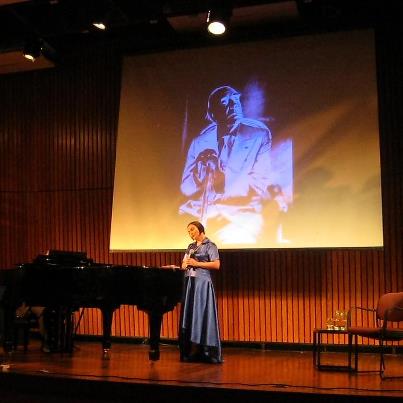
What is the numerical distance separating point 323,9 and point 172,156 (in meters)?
2.47

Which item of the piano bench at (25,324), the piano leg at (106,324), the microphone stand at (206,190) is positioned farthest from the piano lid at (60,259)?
the microphone stand at (206,190)

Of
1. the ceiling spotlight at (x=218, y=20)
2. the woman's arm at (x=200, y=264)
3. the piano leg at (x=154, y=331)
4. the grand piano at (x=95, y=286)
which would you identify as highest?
the ceiling spotlight at (x=218, y=20)

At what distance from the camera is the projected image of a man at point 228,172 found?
705cm

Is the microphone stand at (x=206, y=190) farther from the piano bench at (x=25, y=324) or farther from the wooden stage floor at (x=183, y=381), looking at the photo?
the piano bench at (x=25, y=324)

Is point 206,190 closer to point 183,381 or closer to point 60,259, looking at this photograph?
point 60,259

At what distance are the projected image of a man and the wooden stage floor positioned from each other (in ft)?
5.40

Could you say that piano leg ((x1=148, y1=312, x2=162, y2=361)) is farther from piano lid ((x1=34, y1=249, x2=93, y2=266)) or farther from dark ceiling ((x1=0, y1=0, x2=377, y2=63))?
dark ceiling ((x1=0, y1=0, x2=377, y2=63))

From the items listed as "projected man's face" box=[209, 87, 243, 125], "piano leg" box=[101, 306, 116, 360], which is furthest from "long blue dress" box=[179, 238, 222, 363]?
"projected man's face" box=[209, 87, 243, 125]

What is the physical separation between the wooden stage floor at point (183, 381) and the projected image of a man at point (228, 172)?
1.65 meters

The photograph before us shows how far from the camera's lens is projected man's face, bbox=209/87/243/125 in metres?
7.32

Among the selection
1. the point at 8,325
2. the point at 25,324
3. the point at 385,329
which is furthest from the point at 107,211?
the point at 385,329

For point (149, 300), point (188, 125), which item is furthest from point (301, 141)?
point (149, 300)

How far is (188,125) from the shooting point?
7539mm

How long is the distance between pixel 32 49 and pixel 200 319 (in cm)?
386
